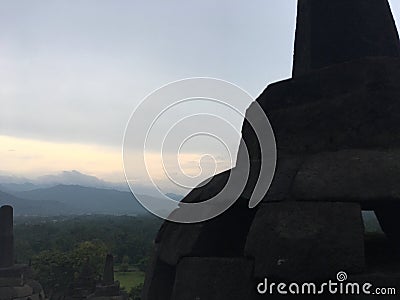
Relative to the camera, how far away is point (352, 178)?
508 cm

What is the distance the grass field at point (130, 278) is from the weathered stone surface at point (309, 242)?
136ft

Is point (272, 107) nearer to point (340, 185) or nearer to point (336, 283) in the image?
point (340, 185)

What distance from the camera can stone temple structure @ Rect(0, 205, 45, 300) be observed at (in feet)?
65.1

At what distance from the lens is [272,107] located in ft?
20.7

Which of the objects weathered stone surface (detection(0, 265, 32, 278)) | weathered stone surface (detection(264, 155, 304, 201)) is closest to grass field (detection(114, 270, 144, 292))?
weathered stone surface (detection(0, 265, 32, 278))

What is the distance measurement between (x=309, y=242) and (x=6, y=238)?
18644 mm

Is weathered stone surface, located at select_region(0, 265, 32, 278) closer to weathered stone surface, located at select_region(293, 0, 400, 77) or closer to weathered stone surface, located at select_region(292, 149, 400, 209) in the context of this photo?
weathered stone surface, located at select_region(293, 0, 400, 77)

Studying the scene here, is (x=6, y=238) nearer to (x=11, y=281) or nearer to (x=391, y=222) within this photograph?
(x=11, y=281)

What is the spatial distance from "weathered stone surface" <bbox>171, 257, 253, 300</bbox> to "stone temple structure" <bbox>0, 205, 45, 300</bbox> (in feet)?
52.5

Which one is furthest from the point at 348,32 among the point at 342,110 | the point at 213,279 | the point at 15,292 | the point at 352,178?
the point at 15,292

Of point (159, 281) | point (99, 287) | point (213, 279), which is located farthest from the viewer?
point (99, 287)

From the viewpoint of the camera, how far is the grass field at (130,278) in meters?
45.8

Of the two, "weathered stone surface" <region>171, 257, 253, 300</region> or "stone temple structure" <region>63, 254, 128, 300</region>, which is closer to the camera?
"weathered stone surface" <region>171, 257, 253, 300</region>

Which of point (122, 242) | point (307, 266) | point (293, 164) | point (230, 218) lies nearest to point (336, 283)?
point (307, 266)
